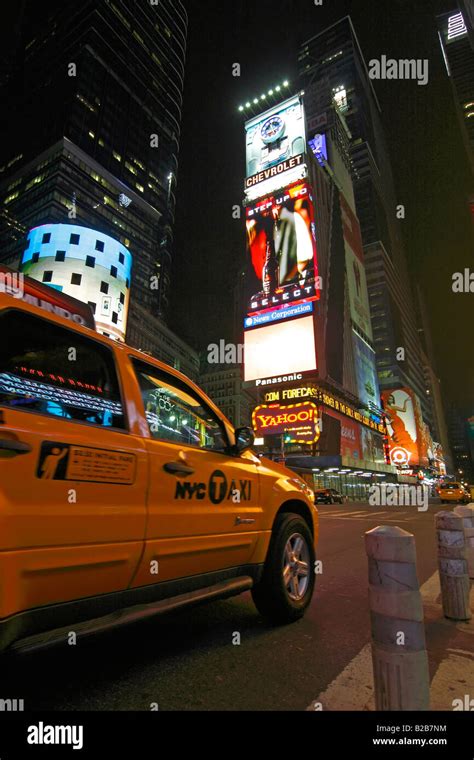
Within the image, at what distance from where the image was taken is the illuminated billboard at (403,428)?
89.8m

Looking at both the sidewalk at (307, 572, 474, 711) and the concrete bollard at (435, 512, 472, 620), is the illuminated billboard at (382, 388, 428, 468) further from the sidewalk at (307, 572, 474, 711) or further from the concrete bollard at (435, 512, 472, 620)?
the sidewalk at (307, 572, 474, 711)

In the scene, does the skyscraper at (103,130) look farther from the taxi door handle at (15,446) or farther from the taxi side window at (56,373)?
the taxi door handle at (15,446)

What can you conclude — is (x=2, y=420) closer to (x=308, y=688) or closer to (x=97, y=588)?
(x=97, y=588)

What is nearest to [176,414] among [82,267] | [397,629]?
[397,629]

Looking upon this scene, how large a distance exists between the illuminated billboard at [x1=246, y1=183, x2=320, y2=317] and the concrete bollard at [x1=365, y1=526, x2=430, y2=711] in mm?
46917

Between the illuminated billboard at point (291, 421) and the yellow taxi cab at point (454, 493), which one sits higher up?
the illuminated billboard at point (291, 421)

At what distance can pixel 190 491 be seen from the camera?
2559 millimetres

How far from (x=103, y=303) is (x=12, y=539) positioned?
44.5 m

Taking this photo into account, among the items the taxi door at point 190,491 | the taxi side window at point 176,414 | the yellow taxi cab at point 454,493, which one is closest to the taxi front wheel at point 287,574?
the taxi door at point 190,491

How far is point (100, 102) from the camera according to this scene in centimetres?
7825

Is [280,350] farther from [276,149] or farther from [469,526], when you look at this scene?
[469,526]

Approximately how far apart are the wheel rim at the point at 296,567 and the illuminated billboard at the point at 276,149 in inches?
2291

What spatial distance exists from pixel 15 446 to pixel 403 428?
9970 centimetres
